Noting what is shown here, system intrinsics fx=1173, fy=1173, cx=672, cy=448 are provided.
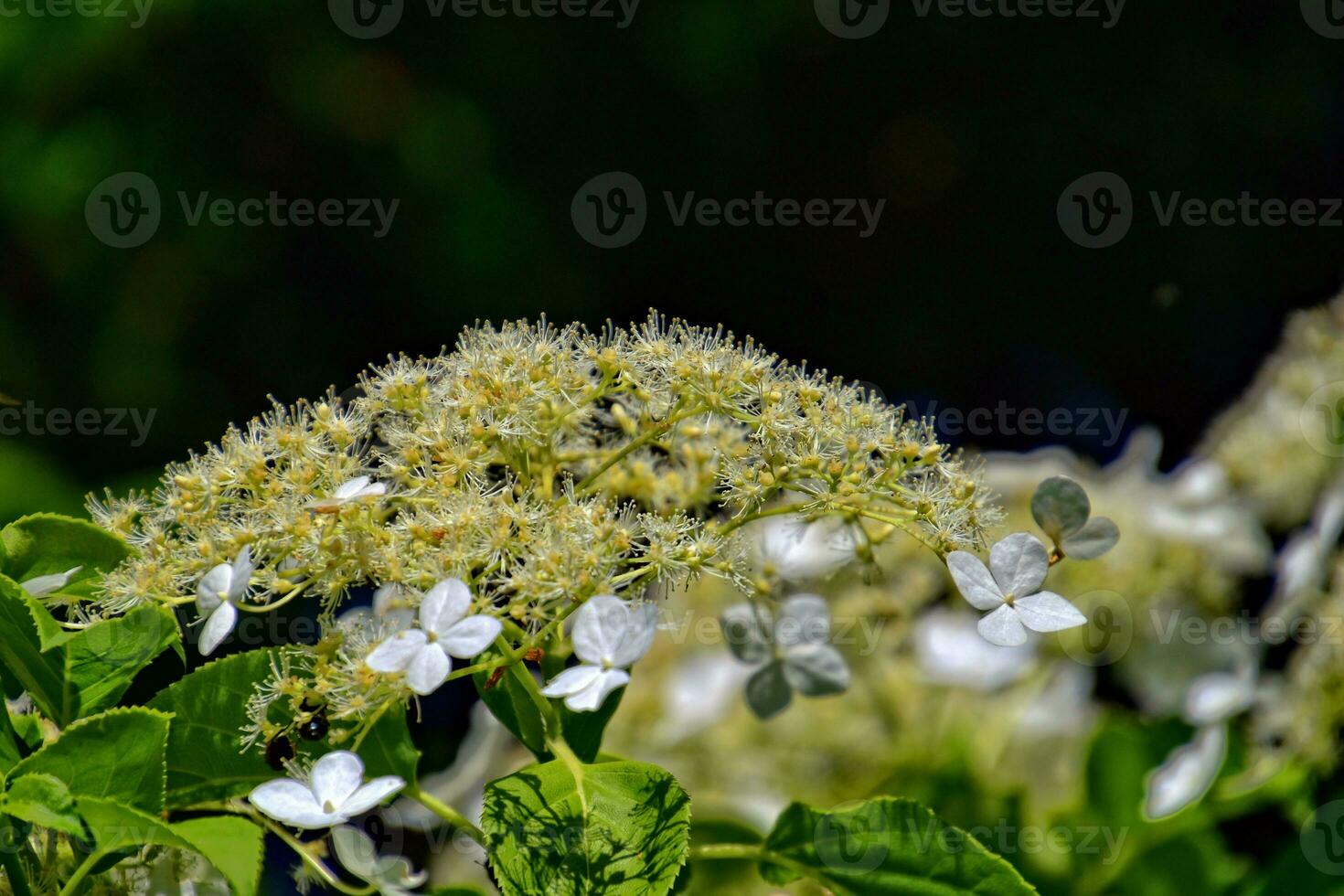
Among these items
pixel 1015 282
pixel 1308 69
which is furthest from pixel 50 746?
pixel 1308 69

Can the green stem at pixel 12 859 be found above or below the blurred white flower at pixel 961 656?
above

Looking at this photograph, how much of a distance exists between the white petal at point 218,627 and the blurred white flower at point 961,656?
67 centimetres

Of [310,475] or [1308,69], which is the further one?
[1308,69]

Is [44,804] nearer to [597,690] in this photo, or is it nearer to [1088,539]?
[597,690]

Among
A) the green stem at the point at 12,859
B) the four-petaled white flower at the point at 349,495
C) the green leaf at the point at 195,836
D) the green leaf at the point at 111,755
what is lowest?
the green stem at the point at 12,859

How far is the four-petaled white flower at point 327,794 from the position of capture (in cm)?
41

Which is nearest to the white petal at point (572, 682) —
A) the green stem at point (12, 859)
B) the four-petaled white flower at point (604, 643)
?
the four-petaled white flower at point (604, 643)

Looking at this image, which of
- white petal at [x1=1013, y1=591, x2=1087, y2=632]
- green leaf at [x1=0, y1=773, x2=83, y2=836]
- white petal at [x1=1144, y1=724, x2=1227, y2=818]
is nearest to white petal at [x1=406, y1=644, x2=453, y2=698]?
green leaf at [x1=0, y1=773, x2=83, y2=836]

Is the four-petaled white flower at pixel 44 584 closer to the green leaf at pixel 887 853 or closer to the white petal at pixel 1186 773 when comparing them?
the green leaf at pixel 887 853

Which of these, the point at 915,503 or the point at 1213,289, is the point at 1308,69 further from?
the point at 915,503

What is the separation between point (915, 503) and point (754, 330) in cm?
196

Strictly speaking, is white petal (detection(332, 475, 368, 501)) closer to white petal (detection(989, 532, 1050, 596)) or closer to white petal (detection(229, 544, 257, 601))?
white petal (detection(229, 544, 257, 601))

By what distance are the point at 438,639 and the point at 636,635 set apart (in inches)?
2.8

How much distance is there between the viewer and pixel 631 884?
1.36 feet
